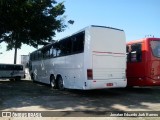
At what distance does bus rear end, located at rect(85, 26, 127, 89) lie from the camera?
12.2 meters

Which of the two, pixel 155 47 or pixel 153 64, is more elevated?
pixel 155 47

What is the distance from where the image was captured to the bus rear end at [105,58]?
40.1 ft

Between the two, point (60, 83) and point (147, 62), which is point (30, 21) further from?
point (147, 62)

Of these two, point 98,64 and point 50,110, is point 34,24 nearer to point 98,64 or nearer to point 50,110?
point 98,64

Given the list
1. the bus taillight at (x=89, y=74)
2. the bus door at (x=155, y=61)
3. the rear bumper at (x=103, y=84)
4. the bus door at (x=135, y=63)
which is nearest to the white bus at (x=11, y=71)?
the bus door at (x=135, y=63)

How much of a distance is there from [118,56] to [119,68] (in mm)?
599

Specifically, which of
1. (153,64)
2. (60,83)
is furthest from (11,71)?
(153,64)

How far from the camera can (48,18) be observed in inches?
949

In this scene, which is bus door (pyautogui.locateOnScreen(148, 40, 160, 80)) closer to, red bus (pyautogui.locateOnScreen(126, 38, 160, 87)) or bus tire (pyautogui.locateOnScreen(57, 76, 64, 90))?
red bus (pyautogui.locateOnScreen(126, 38, 160, 87))

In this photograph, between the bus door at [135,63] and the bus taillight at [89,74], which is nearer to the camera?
the bus taillight at [89,74]

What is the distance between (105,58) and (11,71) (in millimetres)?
18990

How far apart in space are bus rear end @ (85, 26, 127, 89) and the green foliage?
9336 millimetres

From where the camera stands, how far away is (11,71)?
29.3 metres

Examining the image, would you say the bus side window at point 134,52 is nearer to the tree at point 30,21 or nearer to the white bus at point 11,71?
the tree at point 30,21
